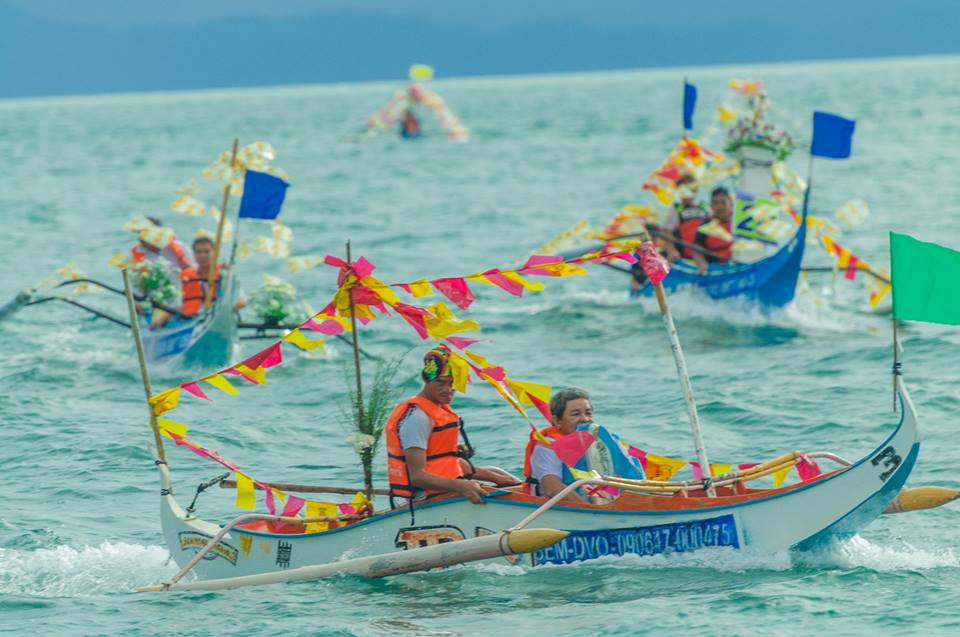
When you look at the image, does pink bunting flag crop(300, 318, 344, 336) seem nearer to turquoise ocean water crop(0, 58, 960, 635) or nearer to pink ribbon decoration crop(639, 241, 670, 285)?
turquoise ocean water crop(0, 58, 960, 635)

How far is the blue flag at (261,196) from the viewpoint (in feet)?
51.1

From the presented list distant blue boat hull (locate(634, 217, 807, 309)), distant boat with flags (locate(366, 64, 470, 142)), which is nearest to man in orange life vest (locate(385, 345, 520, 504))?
distant blue boat hull (locate(634, 217, 807, 309))

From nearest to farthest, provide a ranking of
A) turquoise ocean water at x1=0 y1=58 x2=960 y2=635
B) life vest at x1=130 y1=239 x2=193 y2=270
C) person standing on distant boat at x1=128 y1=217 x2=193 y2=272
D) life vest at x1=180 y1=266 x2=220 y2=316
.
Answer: turquoise ocean water at x1=0 y1=58 x2=960 y2=635
life vest at x1=180 y1=266 x2=220 y2=316
person standing on distant boat at x1=128 y1=217 x2=193 y2=272
life vest at x1=130 y1=239 x2=193 y2=270

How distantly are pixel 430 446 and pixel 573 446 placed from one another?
1039mm

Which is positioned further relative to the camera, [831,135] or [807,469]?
[831,135]

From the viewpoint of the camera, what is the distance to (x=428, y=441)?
34.3ft

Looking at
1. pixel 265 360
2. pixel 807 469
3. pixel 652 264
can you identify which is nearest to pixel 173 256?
pixel 265 360

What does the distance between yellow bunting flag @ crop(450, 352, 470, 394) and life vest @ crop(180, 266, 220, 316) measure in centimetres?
815

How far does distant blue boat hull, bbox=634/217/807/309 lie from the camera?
19750mm

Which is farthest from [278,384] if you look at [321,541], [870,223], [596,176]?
[596,176]

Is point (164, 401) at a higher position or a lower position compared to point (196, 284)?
lower

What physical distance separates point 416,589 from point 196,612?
1.45 m

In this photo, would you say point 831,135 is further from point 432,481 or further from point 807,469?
point 432,481

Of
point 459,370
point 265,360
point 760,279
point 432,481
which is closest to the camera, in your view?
Result: point 432,481
